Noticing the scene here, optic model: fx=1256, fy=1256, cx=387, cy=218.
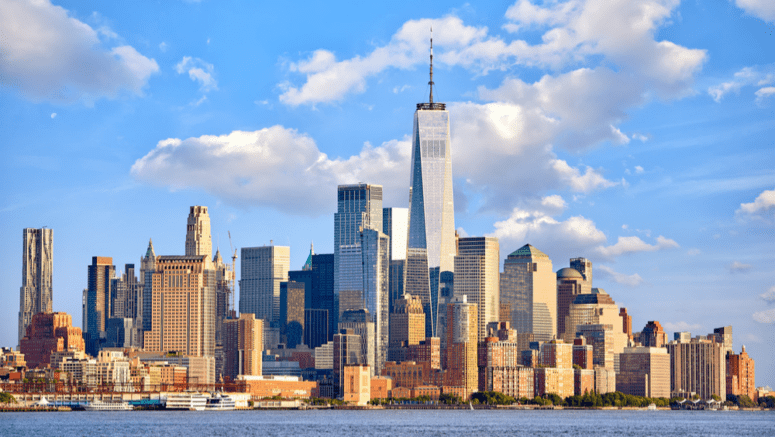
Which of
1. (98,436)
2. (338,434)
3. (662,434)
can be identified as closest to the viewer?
(98,436)

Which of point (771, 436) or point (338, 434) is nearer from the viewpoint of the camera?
point (338, 434)

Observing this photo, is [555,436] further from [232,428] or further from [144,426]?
[144,426]

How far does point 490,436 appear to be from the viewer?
180375mm

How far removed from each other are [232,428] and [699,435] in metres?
73.1

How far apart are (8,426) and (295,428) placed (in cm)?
4552

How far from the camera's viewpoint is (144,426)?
19812 cm

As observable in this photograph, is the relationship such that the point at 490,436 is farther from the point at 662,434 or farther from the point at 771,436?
the point at 771,436

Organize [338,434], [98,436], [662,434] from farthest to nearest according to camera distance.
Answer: [662,434], [338,434], [98,436]

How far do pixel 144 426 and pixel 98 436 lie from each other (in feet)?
91.7

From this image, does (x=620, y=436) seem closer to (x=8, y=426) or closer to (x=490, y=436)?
(x=490, y=436)

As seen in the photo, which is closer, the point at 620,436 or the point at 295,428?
the point at 620,436

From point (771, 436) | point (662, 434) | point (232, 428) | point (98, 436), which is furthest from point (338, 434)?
point (771, 436)

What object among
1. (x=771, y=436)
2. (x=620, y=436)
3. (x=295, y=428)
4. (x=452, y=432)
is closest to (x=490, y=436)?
(x=452, y=432)

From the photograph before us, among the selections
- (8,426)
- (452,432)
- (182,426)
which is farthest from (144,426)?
(452,432)
